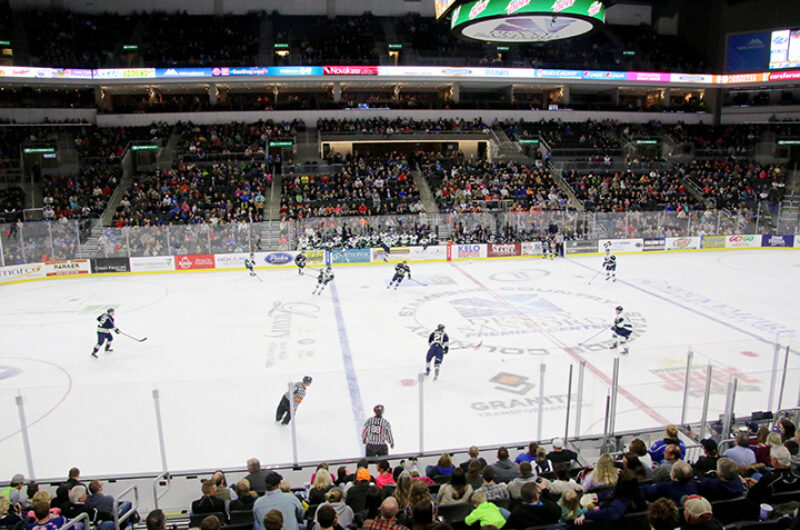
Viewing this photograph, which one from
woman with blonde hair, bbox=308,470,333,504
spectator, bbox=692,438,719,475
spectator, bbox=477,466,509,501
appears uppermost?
spectator, bbox=692,438,719,475

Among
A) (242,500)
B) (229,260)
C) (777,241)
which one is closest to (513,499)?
(242,500)

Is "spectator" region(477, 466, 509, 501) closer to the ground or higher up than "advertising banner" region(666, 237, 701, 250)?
higher up

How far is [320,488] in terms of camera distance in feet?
17.2

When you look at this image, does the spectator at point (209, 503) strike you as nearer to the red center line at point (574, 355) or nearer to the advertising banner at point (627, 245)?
the red center line at point (574, 355)

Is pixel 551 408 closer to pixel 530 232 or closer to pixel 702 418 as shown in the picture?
pixel 702 418

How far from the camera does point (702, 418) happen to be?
7.40 meters

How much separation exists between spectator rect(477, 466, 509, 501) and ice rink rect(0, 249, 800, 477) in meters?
2.49

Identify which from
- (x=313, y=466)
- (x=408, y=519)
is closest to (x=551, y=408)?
(x=313, y=466)

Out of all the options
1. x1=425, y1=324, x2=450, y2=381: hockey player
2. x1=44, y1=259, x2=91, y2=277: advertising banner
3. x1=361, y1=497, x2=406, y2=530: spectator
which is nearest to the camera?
x1=361, y1=497, x2=406, y2=530: spectator

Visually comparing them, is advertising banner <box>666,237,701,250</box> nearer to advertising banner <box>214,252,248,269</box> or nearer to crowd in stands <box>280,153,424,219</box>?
crowd in stands <box>280,153,424,219</box>

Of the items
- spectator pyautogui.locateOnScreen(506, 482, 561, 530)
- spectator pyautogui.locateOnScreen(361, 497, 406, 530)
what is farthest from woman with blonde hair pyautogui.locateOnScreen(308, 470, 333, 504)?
spectator pyautogui.locateOnScreen(506, 482, 561, 530)

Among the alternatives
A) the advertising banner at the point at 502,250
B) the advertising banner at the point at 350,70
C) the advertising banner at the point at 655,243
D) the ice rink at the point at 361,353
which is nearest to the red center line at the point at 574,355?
the ice rink at the point at 361,353

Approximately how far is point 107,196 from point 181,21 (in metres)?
15.9

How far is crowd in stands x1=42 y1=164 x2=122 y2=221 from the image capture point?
81.3ft
